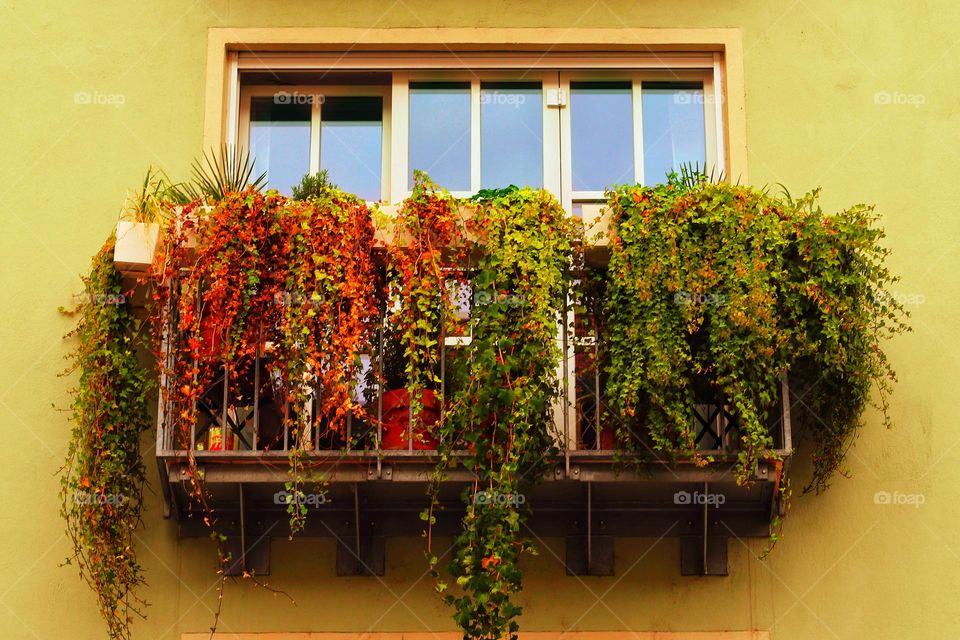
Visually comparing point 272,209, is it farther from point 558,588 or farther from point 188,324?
point 558,588

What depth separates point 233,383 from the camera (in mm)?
9391

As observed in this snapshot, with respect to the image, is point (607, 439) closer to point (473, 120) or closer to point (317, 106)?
point (473, 120)

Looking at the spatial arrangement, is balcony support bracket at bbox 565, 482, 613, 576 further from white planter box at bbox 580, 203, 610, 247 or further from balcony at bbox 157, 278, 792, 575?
white planter box at bbox 580, 203, 610, 247

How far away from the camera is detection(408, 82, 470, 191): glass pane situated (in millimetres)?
10500

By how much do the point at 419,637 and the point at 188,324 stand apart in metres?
2.20

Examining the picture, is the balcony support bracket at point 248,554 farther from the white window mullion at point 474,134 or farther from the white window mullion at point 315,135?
the white window mullion at point 474,134

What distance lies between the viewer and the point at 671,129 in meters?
10.6

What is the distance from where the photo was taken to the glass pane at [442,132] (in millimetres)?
10500

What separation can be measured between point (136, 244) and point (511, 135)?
8.85ft

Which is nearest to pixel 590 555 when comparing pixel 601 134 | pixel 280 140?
pixel 601 134

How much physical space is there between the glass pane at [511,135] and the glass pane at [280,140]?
1.18 meters

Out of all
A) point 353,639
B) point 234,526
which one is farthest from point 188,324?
point 353,639

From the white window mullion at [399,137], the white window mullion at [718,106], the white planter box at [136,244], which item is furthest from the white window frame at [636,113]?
the white planter box at [136,244]

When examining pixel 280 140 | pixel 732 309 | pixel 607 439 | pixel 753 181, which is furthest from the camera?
pixel 280 140
